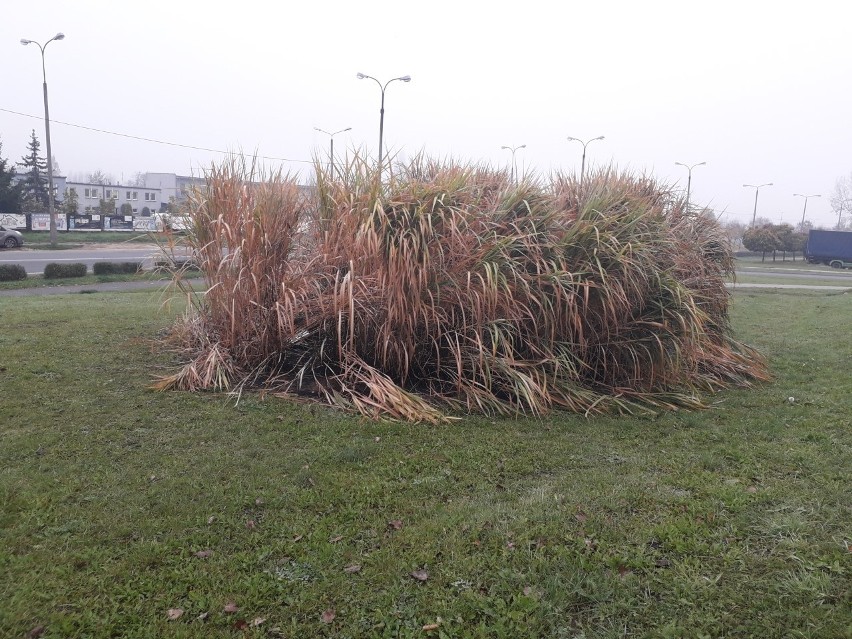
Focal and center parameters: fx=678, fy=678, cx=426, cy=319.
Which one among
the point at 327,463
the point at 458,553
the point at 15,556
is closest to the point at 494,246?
the point at 327,463

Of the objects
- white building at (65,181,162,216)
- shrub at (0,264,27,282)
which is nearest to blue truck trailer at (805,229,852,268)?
shrub at (0,264,27,282)

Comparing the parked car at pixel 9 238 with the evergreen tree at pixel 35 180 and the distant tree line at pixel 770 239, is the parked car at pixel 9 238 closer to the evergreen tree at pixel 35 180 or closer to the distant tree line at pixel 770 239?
the evergreen tree at pixel 35 180

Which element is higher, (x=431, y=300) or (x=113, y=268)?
(x=431, y=300)

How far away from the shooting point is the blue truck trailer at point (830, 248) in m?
45.6

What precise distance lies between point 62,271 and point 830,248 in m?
47.0

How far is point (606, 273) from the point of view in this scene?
Answer: 21.2ft

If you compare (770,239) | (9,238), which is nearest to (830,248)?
(770,239)

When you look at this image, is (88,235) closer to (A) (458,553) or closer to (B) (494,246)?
(B) (494,246)

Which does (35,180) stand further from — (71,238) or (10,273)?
(10,273)

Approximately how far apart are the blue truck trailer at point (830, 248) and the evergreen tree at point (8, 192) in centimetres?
5075

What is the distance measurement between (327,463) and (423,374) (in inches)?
77.0

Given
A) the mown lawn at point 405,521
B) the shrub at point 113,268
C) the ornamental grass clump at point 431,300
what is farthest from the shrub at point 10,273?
the mown lawn at point 405,521

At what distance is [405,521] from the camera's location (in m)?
3.73

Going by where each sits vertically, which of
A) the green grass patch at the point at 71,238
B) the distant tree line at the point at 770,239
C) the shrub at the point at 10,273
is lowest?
the shrub at the point at 10,273
